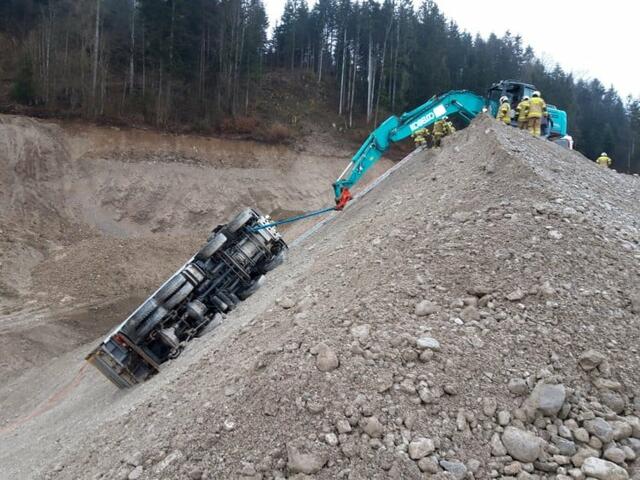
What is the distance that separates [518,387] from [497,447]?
0.56 metres

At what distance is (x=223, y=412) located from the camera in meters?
4.21

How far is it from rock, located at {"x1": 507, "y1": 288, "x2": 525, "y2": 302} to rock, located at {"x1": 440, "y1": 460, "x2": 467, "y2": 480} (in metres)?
1.81

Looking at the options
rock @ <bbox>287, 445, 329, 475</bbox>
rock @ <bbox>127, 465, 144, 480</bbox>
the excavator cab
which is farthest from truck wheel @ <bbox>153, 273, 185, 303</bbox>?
the excavator cab

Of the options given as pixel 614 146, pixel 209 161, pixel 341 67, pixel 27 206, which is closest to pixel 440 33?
pixel 341 67

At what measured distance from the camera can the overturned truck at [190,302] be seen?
23.1 ft

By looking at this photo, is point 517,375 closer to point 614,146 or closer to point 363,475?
point 363,475

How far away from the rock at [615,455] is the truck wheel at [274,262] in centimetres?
675

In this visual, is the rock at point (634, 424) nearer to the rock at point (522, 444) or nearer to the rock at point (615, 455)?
the rock at point (615, 455)

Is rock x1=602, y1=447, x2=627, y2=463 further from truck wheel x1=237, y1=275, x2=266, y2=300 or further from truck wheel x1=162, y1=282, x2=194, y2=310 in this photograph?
truck wheel x1=237, y1=275, x2=266, y2=300

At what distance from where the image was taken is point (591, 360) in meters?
4.02

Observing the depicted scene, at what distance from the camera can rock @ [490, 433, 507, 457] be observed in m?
3.50

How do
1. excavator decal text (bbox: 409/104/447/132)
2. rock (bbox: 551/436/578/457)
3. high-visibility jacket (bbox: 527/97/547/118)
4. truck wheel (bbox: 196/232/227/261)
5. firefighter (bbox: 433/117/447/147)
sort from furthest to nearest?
firefighter (bbox: 433/117/447/147), excavator decal text (bbox: 409/104/447/132), high-visibility jacket (bbox: 527/97/547/118), truck wheel (bbox: 196/232/227/261), rock (bbox: 551/436/578/457)

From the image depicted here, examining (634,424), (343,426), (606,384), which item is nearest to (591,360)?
(606,384)

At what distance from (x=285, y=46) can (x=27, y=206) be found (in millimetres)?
27736
